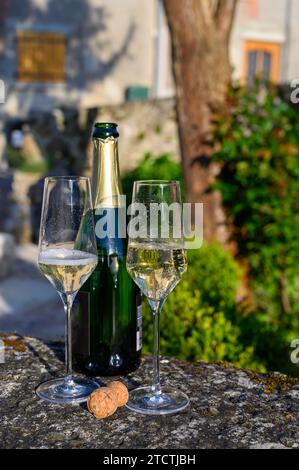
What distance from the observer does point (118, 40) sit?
43.3ft

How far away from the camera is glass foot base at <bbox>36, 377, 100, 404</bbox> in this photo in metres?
1.21

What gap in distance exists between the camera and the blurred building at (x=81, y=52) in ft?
41.3

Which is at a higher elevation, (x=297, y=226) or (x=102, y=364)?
(x=297, y=226)

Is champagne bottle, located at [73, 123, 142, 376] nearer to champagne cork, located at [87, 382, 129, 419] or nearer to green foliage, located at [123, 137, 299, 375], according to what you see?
champagne cork, located at [87, 382, 129, 419]

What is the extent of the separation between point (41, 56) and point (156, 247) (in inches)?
485

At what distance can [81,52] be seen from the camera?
13.0m

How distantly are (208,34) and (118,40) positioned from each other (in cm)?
945

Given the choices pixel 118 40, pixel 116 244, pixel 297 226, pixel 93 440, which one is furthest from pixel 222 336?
pixel 118 40

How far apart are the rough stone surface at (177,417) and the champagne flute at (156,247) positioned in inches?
2.7

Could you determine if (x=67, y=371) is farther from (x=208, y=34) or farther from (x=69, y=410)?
(x=208, y=34)

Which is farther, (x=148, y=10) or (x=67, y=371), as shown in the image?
(x=148, y=10)

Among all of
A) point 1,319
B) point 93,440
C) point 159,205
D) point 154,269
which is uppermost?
point 159,205

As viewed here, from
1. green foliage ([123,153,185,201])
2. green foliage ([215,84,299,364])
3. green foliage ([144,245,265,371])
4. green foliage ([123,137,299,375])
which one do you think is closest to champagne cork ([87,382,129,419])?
green foliage ([144,245,265,371])

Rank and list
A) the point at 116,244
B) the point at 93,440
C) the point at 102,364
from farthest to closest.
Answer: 1. the point at 116,244
2. the point at 102,364
3. the point at 93,440
